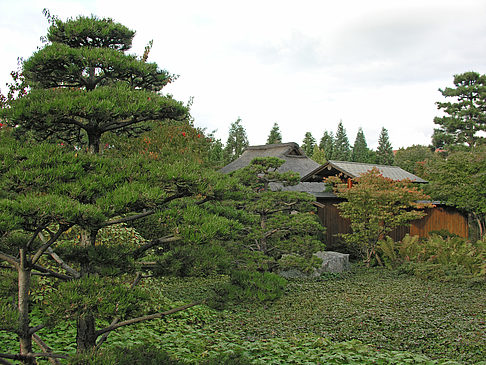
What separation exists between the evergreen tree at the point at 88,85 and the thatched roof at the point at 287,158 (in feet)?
45.3

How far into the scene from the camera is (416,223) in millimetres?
13727

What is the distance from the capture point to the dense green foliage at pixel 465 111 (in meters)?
23.8

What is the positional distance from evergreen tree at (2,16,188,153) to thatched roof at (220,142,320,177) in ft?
45.3

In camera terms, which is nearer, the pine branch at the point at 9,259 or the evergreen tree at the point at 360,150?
the pine branch at the point at 9,259

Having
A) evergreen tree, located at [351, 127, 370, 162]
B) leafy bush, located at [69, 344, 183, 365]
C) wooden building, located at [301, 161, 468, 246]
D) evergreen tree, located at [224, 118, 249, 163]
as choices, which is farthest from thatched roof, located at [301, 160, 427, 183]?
evergreen tree, located at [351, 127, 370, 162]

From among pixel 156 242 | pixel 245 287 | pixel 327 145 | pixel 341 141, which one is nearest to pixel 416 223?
pixel 245 287

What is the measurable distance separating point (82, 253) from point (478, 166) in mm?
15506

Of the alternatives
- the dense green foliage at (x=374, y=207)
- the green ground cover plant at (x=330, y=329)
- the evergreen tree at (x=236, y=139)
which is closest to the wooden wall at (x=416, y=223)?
the dense green foliage at (x=374, y=207)

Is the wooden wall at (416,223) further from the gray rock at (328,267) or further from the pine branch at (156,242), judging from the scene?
the pine branch at (156,242)

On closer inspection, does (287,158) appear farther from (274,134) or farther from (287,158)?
(274,134)

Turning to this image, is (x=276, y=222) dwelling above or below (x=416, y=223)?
above

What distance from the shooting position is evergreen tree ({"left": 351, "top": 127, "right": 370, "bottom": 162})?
156 feet

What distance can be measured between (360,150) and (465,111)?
24331mm

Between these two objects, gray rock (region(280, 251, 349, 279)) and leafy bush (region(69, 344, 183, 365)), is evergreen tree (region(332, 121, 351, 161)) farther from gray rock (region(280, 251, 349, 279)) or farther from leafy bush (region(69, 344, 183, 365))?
leafy bush (region(69, 344, 183, 365))
